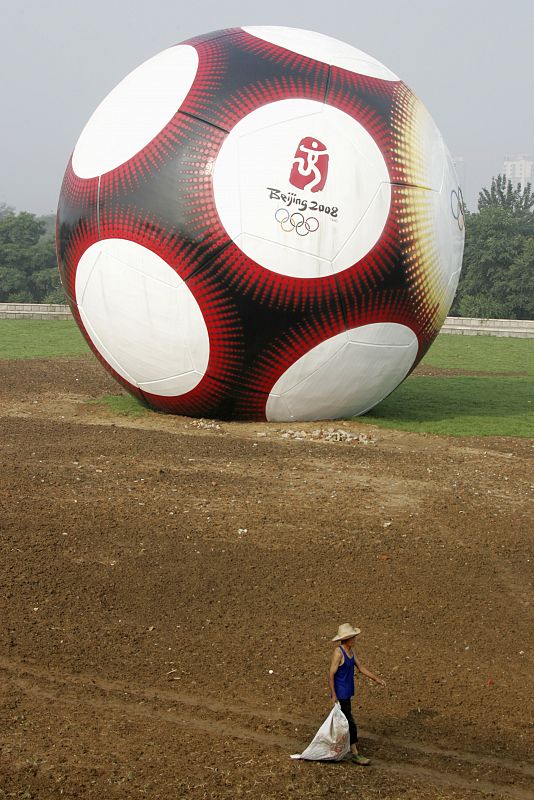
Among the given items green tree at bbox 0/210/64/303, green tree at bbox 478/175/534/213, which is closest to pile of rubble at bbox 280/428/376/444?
green tree at bbox 0/210/64/303

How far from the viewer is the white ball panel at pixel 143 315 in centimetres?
1138

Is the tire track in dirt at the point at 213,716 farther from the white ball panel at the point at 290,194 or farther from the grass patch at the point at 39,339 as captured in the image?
the grass patch at the point at 39,339

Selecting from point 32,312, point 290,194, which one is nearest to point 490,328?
point 32,312

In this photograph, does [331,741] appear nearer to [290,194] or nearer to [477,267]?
[290,194]

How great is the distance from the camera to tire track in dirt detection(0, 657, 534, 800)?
Result: 198 inches

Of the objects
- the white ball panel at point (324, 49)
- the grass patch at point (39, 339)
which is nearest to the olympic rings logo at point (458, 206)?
the white ball panel at point (324, 49)

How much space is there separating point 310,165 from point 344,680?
736 centimetres

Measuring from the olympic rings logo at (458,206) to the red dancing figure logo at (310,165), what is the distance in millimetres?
2297

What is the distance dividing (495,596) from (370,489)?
265 centimetres

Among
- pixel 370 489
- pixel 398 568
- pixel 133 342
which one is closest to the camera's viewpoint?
pixel 398 568

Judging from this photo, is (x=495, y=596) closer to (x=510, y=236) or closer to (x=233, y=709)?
(x=233, y=709)

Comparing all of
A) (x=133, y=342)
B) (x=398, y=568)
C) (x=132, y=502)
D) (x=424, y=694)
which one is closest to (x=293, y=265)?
(x=133, y=342)

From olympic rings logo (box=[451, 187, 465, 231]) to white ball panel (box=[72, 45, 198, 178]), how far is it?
3788 mm

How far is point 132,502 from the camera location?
927 centimetres
